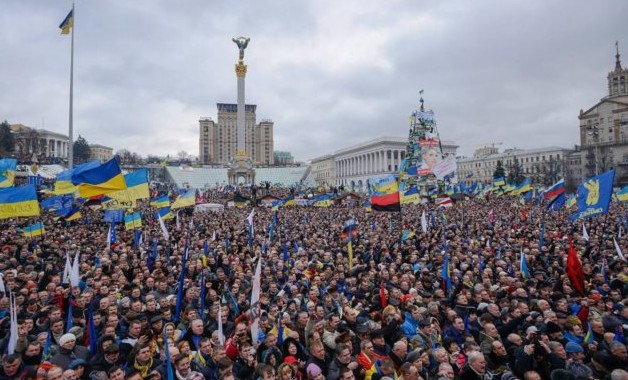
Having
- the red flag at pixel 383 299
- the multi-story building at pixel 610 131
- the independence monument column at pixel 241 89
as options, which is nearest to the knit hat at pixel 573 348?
the red flag at pixel 383 299

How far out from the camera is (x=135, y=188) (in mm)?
13547

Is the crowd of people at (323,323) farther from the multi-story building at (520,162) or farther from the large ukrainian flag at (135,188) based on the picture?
the multi-story building at (520,162)

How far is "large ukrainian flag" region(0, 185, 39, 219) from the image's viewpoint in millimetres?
11891

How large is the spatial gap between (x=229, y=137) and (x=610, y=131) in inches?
4603

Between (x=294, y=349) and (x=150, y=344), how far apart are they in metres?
1.78

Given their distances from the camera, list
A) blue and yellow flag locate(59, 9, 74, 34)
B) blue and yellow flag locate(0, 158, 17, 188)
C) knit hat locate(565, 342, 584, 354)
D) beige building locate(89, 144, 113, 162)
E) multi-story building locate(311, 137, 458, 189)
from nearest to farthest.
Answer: knit hat locate(565, 342, 584, 354)
blue and yellow flag locate(0, 158, 17, 188)
blue and yellow flag locate(59, 9, 74, 34)
multi-story building locate(311, 137, 458, 189)
beige building locate(89, 144, 113, 162)

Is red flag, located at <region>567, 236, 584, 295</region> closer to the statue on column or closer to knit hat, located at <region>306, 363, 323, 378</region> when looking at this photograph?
knit hat, located at <region>306, 363, 323, 378</region>

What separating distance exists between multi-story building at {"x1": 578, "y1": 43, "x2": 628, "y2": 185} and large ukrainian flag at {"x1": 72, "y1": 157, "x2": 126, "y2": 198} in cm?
6692

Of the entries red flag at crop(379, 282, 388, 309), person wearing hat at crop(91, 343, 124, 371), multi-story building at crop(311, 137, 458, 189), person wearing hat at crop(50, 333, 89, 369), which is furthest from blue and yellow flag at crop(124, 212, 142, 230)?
multi-story building at crop(311, 137, 458, 189)

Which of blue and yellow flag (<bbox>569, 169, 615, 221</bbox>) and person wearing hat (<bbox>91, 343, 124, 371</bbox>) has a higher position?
blue and yellow flag (<bbox>569, 169, 615, 221</bbox>)

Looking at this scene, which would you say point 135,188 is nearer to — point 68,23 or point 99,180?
point 99,180

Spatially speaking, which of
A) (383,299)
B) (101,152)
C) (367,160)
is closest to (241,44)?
(367,160)

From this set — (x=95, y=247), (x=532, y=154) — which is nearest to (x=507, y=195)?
(x=95, y=247)

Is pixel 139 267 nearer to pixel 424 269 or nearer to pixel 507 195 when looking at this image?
pixel 424 269
